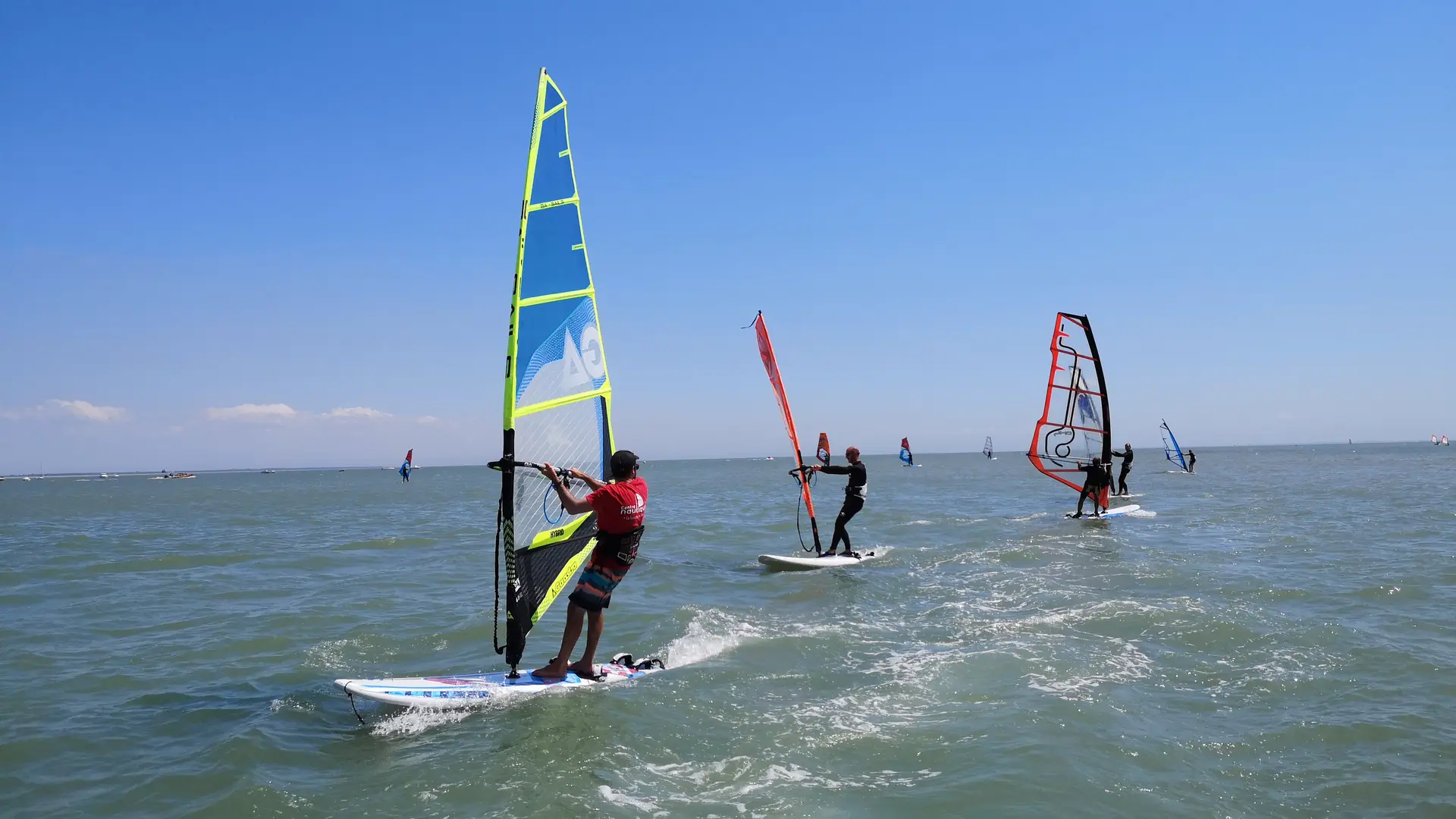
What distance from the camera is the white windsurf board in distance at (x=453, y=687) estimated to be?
5285mm

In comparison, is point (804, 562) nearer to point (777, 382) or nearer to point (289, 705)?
point (777, 382)

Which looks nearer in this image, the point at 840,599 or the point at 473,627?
the point at 473,627

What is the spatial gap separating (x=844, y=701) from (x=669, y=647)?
2.22 meters

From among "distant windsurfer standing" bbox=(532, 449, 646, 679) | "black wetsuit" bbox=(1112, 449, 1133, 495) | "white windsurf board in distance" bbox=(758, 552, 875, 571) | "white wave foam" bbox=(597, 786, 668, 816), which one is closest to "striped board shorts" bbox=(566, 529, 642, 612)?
"distant windsurfer standing" bbox=(532, 449, 646, 679)

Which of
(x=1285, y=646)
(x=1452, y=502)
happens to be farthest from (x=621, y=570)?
(x=1452, y=502)

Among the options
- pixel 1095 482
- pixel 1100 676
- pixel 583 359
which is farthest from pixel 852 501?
pixel 1095 482

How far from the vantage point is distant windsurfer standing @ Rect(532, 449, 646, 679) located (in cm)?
568

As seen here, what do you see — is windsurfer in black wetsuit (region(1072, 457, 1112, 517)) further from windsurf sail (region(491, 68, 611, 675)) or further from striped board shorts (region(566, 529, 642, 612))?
striped board shorts (region(566, 529, 642, 612))

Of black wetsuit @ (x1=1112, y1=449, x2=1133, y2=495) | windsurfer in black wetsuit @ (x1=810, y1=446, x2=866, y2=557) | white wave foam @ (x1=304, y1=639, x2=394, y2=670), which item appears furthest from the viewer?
black wetsuit @ (x1=1112, y1=449, x2=1133, y2=495)

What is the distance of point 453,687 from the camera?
5555mm

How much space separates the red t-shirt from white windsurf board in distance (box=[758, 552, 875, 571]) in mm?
6861

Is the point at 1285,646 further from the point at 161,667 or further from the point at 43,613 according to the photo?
the point at 43,613

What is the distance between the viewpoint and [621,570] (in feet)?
19.1

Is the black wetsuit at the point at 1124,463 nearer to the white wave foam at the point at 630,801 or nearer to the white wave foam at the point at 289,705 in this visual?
the white wave foam at the point at 630,801
